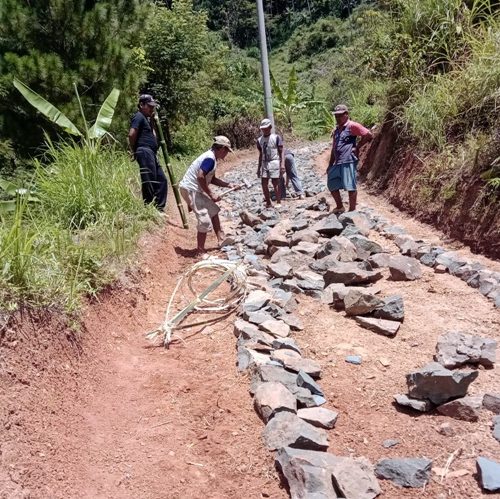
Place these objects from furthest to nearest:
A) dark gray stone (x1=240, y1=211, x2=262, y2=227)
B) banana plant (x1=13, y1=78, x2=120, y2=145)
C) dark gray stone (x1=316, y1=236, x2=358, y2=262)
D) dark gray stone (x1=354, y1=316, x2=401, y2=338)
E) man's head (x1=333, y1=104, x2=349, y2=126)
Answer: dark gray stone (x1=240, y1=211, x2=262, y2=227)
man's head (x1=333, y1=104, x2=349, y2=126)
banana plant (x1=13, y1=78, x2=120, y2=145)
dark gray stone (x1=316, y1=236, x2=358, y2=262)
dark gray stone (x1=354, y1=316, x2=401, y2=338)

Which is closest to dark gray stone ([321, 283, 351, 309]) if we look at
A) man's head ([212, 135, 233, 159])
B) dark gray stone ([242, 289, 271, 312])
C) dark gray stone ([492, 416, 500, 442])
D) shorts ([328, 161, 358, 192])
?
dark gray stone ([242, 289, 271, 312])

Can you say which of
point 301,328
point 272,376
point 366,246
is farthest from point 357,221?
point 272,376

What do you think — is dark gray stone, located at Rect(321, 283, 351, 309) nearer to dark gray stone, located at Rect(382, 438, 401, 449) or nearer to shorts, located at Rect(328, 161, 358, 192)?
dark gray stone, located at Rect(382, 438, 401, 449)

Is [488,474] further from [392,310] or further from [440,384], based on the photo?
[392,310]

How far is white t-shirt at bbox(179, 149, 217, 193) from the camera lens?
610 cm

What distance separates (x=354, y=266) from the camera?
16.6 ft

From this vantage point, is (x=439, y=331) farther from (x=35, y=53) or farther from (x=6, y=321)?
(x=35, y=53)

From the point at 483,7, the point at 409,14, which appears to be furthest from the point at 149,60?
the point at 483,7

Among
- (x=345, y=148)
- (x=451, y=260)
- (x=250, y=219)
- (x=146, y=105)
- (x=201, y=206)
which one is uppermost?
(x=146, y=105)

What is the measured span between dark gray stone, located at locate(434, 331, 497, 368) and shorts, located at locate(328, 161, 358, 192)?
12.1 feet

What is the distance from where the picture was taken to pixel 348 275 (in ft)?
16.2

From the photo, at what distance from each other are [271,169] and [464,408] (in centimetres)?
595

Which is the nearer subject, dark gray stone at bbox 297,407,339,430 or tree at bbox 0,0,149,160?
dark gray stone at bbox 297,407,339,430

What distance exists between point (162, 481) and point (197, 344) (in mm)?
1581
